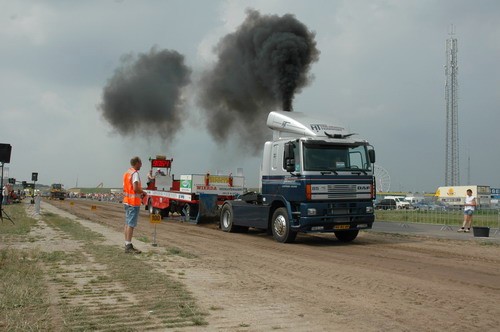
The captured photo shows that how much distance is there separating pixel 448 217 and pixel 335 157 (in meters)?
11.4

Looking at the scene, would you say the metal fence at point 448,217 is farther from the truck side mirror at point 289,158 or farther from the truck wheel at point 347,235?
the truck side mirror at point 289,158

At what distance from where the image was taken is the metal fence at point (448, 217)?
65.7 feet

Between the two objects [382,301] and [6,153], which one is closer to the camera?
[382,301]

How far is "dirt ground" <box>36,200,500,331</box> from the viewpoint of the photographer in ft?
15.6

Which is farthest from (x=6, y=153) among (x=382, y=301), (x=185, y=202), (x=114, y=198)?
(x=114, y=198)

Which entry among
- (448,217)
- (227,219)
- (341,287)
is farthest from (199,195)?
(341,287)

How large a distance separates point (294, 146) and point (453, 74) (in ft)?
131

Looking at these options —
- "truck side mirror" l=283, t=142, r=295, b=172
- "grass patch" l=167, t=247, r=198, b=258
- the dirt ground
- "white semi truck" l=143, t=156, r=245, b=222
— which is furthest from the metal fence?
"grass patch" l=167, t=247, r=198, b=258

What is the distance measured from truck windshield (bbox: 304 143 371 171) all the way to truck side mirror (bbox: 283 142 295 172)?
33 centimetres

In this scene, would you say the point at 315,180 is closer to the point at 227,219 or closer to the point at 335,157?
the point at 335,157

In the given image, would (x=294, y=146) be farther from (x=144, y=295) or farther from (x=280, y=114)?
(x=144, y=295)

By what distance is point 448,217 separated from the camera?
21.3 meters

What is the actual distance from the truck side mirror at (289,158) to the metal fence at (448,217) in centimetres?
1128

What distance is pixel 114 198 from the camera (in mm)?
71312
